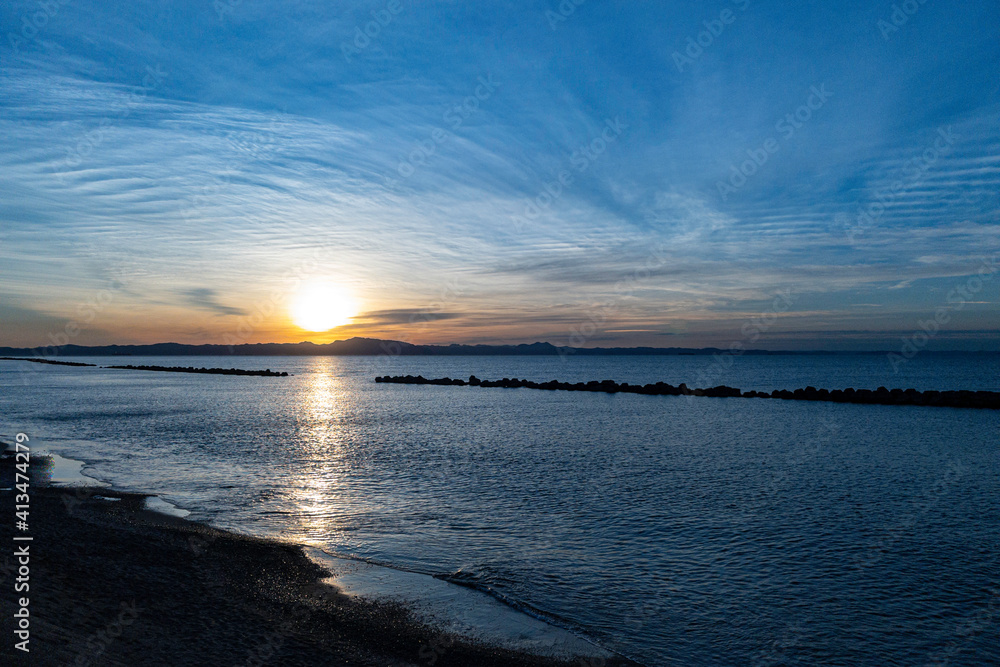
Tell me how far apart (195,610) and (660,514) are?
41.8 ft

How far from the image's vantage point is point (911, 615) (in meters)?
11.0

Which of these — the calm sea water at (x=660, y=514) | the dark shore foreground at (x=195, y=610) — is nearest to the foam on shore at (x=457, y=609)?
the dark shore foreground at (x=195, y=610)

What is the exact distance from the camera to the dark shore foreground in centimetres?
831

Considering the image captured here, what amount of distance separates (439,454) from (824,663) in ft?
70.4

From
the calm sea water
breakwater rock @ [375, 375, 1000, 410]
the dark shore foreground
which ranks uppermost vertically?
breakwater rock @ [375, 375, 1000, 410]

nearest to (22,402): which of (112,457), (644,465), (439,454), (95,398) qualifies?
(95,398)

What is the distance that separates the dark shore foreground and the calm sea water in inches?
88.1

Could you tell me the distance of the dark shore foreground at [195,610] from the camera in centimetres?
831

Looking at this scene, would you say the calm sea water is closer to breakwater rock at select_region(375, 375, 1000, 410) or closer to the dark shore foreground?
the dark shore foreground

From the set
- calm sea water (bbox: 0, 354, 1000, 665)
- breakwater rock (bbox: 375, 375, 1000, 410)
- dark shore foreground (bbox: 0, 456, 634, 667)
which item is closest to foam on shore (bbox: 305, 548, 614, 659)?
dark shore foreground (bbox: 0, 456, 634, 667)

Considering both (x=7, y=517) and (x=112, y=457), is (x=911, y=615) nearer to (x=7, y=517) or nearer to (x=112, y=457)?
(x=7, y=517)

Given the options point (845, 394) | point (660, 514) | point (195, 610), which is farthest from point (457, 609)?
point (845, 394)

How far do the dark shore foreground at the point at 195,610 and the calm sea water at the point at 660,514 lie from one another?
7.34 feet

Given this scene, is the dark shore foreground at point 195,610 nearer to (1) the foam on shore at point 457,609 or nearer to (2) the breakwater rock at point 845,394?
(1) the foam on shore at point 457,609
